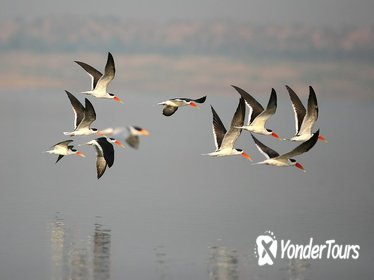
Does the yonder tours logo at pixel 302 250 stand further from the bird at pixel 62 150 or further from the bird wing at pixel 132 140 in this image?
the bird at pixel 62 150

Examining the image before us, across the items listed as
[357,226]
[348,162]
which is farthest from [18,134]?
[357,226]

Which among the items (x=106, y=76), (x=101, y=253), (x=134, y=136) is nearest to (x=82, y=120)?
(x=106, y=76)

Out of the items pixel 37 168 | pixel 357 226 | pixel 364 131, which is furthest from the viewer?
pixel 364 131

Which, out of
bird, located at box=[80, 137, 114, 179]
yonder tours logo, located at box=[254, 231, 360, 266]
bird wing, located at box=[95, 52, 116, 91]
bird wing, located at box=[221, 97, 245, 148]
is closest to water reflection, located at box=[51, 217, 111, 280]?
bird, located at box=[80, 137, 114, 179]

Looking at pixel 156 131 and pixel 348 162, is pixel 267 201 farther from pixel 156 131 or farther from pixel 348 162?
pixel 156 131

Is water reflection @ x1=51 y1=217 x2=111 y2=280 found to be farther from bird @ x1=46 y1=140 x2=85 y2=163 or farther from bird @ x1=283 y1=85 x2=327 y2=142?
bird @ x1=283 y1=85 x2=327 y2=142

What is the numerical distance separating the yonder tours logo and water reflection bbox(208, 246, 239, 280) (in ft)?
2.21

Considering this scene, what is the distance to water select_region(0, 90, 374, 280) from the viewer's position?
2909 centimetres

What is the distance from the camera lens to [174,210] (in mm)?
34750

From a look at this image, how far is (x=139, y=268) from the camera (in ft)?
93.8

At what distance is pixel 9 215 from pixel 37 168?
9402mm

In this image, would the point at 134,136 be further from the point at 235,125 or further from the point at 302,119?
the point at 302,119

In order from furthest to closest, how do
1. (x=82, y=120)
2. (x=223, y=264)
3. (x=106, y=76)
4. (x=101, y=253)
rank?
(x=82, y=120)
(x=106, y=76)
(x=101, y=253)
(x=223, y=264)

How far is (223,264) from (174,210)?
578 cm
